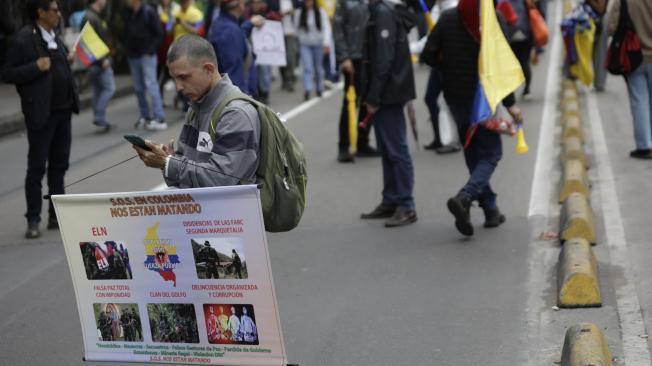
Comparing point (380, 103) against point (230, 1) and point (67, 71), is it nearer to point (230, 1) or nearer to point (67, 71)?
point (230, 1)

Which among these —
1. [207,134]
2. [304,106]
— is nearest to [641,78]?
[304,106]

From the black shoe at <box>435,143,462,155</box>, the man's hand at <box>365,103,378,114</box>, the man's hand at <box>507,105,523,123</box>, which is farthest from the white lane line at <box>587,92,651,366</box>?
the man's hand at <box>365,103,378,114</box>

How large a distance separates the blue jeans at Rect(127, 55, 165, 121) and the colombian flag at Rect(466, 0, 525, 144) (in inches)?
313

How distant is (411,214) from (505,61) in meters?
1.46

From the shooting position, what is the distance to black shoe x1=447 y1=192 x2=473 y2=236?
810cm

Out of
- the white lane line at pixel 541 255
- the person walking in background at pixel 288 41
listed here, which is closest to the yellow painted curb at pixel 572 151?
the white lane line at pixel 541 255

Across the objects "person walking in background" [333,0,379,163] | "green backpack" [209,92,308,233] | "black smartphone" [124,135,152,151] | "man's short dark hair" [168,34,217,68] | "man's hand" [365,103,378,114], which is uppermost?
"man's short dark hair" [168,34,217,68]

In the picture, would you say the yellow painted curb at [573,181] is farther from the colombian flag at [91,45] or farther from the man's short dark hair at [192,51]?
the man's short dark hair at [192,51]

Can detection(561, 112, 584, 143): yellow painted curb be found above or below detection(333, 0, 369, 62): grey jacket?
below

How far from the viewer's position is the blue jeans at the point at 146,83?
1548 centimetres

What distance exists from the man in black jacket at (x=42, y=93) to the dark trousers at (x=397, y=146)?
2518 millimetres

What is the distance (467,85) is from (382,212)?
1.34m

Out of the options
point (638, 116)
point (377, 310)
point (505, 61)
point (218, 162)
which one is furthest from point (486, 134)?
point (218, 162)

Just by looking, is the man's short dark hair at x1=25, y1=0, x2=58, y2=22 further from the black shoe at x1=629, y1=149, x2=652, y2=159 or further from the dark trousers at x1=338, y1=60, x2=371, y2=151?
the black shoe at x1=629, y1=149, x2=652, y2=159
